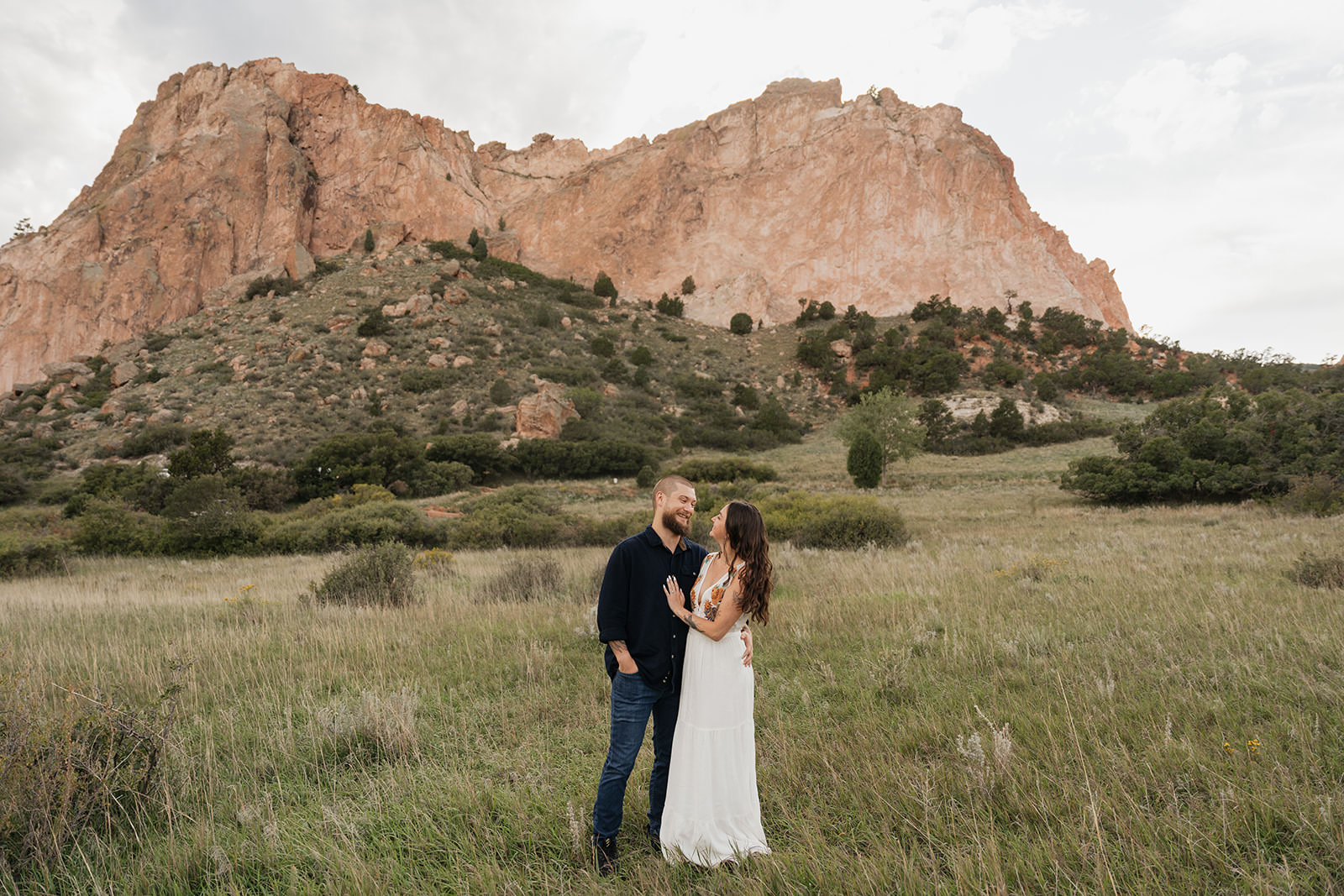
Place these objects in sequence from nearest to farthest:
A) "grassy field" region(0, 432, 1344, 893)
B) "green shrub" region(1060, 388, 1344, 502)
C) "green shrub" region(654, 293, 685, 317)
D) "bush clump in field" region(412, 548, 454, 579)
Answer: "grassy field" region(0, 432, 1344, 893)
"bush clump in field" region(412, 548, 454, 579)
"green shrub" region(1060, 388, 1344, 502)
"green shrub" region(654, 293, 685, 317)

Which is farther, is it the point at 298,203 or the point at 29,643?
the point at 298,203

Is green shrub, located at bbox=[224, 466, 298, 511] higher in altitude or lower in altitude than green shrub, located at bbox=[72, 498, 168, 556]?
higher

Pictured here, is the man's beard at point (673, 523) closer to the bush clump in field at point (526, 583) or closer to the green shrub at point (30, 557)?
the bush clump in field at point (526, 583)

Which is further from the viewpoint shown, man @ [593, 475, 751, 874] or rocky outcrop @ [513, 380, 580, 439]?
rocky outcrop @ [513, 380, 580, 439]

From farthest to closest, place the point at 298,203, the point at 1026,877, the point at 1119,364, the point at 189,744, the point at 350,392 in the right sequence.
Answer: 1. the point at 298,203
2. the point at 1119,364
3. the point at 350,392
4. the point at 189,744
5. the point at 1026,877

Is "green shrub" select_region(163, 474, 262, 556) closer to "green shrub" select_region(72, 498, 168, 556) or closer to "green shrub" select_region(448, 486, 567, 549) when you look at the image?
"green shrub" select_region(72, 498, 168, 556)

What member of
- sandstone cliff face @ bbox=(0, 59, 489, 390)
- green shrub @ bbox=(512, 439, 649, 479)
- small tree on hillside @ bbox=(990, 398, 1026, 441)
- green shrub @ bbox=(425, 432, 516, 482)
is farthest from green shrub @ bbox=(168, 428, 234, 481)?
small tree on hillside @ bbox=(990, 398, 1026, 441)

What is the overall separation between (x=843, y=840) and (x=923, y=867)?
1.18 ft

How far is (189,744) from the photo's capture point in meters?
3.71

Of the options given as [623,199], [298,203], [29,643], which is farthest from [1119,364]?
[298,203]

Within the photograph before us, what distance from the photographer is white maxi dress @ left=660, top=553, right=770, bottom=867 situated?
97.5 inches

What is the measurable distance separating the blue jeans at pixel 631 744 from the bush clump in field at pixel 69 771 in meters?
2.27

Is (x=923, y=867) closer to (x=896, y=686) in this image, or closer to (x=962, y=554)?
(x=896, y=686)

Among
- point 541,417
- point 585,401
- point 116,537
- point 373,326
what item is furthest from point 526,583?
point 373,326
